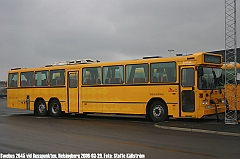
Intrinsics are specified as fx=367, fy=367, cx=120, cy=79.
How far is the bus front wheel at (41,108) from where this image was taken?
75.4 feet

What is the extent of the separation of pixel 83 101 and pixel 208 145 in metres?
11.1

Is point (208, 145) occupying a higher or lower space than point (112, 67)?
lower

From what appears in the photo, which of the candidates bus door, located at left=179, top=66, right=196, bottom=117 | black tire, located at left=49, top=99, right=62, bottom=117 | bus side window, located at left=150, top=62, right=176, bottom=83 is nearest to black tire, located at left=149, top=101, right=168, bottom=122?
bus door, located at left=179, top=66, right=196, bottom=117

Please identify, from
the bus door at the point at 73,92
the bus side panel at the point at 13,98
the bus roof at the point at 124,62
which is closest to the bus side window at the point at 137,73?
the bus roof at the point at 124,62

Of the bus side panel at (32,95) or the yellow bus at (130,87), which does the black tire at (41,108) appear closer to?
the yellow bus at (130,87)

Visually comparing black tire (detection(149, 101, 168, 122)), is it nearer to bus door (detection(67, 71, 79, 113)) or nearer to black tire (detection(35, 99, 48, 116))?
bus door (detection(67, 71, 79, 113))

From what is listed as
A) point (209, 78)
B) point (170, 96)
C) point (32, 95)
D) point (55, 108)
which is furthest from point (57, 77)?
point (209, 78)

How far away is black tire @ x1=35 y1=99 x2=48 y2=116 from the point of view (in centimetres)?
2297

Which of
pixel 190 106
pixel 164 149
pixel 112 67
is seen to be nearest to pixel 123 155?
pixel 164 149

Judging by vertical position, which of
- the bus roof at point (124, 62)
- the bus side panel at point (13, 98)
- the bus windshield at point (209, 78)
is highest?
the bus roof at point (124, 62)

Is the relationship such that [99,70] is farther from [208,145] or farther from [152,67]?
[208,145]

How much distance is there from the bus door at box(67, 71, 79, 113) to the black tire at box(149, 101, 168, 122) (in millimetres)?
5109

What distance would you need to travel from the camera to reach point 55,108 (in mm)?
22578

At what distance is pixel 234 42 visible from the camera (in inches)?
611
